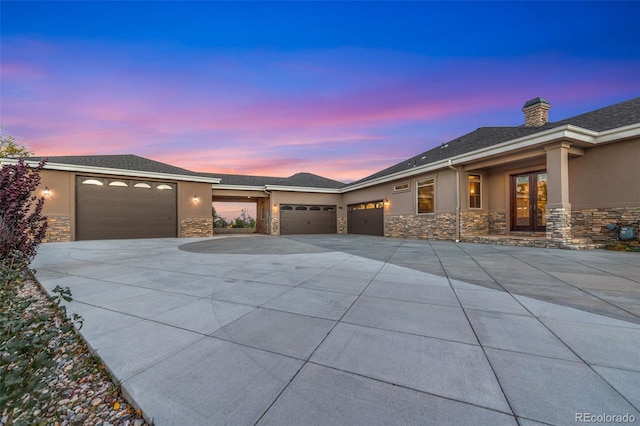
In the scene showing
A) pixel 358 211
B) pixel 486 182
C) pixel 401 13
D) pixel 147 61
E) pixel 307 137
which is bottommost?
pixel 358 211

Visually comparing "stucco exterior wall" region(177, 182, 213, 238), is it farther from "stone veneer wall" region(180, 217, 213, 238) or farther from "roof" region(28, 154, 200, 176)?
Answer: "roof" region(28, 154, 200, 176)

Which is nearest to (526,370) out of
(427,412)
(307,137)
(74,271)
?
(427,412)

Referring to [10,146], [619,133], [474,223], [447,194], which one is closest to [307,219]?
[447,194]

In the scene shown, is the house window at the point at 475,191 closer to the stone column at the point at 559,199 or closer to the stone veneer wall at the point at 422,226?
the stone veneer wall at the point at 422,226

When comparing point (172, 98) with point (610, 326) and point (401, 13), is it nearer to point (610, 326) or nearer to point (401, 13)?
point (401, 13)

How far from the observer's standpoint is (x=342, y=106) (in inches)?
501

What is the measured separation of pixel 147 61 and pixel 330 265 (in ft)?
35.7

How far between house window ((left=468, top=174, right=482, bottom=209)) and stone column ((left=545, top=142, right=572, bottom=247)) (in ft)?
10.3

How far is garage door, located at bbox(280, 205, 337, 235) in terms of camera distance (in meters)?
17.9

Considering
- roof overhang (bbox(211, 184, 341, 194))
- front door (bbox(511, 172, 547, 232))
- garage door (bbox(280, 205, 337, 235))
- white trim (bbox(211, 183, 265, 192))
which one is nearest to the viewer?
front door (bbox(511, 172, 547, 232))

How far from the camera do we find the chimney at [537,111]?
11.5 metres

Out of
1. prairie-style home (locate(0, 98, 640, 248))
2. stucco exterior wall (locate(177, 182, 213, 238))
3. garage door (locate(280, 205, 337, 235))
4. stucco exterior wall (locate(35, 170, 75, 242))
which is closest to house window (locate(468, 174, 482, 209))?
prairie-style home (locate(0, 98, 640, 248))

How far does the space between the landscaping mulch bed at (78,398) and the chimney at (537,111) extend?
1621cm

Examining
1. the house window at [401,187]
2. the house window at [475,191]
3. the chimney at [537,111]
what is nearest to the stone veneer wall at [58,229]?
the house window at [401,187]
